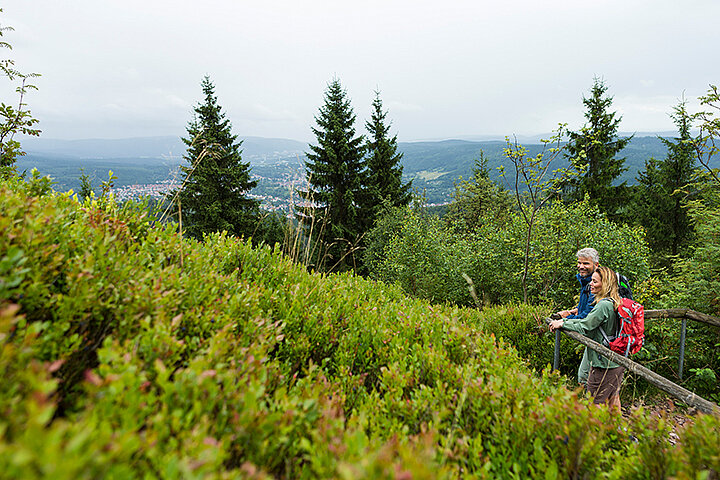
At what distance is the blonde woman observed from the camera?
4355 millimetres

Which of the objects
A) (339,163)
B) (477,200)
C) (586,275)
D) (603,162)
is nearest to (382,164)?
(339,163)

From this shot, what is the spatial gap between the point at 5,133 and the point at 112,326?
857 centimetres

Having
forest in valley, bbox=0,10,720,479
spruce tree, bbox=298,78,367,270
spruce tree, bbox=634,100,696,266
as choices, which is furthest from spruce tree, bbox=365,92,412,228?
forest in valley, bbox=0,10,720,479

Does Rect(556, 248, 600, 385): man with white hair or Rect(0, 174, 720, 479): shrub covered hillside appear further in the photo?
Rect(556, 248, 600, 385): man with white hair

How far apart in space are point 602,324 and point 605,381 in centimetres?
81

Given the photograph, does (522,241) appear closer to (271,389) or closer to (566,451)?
(566,451)

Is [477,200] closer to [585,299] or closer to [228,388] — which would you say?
[585,299]

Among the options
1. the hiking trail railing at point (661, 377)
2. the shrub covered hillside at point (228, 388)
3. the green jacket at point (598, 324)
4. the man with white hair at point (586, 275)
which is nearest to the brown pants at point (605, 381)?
the green jacket at point (598, 324)

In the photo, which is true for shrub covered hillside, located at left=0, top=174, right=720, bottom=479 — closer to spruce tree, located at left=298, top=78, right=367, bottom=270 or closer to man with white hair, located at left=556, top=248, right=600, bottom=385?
man with white hair, located at left=556, top=248, right=600, bottom=385

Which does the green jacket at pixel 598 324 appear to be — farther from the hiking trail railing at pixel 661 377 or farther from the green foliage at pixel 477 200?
the green foliage at pixel 477 200

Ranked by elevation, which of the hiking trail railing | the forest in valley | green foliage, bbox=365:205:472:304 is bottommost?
green foliage, bbox=365:205:472:304

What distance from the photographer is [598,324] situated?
4348 mm

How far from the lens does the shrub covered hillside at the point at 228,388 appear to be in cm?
111

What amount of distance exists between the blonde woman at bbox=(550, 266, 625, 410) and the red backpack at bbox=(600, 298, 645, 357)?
0.10 metres
